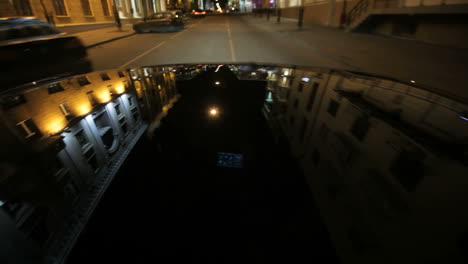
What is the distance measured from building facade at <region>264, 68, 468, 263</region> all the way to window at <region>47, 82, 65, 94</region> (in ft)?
8.28

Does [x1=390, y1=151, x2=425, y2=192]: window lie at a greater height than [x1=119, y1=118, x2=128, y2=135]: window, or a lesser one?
lesser

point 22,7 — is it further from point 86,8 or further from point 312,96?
point 312,96

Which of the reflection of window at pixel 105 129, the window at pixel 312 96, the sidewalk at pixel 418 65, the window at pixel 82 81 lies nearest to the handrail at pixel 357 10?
the sidewalk at pixel 418 65

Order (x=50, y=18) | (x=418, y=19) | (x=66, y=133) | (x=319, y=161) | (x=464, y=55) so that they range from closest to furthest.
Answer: (x=319, y=161) < (x=66, y=133) < (x=464, y=55) < (x=418, y=19) < (x=50, y=18)

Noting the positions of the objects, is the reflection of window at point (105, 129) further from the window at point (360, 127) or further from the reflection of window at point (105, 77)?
the window at point (360, 127)

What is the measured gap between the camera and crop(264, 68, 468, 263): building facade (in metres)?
0.83

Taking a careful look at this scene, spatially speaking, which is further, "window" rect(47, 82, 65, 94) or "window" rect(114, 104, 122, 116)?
"window" rect(47, 82, 65, 94)

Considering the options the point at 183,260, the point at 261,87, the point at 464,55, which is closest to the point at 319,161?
the point at 183,260

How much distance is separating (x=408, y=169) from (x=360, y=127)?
483 mm

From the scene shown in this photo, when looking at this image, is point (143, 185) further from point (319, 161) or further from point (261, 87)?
point (261, 87)

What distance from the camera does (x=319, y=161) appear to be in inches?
52.4

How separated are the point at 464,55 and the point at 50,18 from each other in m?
25.7

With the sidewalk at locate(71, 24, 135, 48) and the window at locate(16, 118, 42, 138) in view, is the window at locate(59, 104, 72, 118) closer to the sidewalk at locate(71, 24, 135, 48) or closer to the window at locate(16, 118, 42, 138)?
the window at locate(16, 118, 42, 138)

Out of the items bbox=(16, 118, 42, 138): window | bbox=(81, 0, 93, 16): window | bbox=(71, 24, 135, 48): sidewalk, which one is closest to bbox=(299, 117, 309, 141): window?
bbox=(16, 118, 42, 138): window
